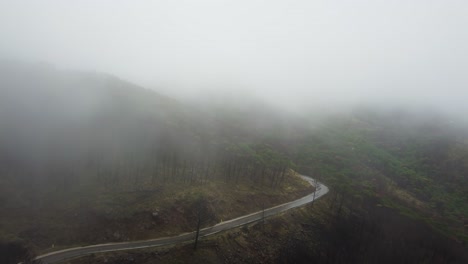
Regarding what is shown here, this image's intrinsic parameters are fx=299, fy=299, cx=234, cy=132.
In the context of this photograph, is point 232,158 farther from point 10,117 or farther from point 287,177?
point 10,117

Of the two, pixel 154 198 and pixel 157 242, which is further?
pixel 154 198

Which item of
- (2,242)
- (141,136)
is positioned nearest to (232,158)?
(141,136)

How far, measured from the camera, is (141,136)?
18525cm

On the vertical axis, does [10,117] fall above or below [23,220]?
above

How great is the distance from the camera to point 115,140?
172m

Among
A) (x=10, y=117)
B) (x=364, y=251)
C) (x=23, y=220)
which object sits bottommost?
(x=364, y=251)

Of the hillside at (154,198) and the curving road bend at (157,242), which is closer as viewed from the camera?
the curving road bend at (157,242)

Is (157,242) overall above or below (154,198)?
below

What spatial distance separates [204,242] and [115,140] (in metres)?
97.0

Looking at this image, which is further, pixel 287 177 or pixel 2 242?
pixel 287 177

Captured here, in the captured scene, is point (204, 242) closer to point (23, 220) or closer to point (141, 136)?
point (23, 220)

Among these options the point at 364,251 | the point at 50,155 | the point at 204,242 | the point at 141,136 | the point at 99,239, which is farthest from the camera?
the point at 141,136

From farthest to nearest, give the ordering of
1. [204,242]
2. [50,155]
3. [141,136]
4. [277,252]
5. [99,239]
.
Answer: [141,136] → [50,155] → [277,252] → [204,242] → [99,239]

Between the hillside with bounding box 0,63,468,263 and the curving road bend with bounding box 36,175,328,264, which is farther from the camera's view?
the hillside with bounding box 0,63,468,263
